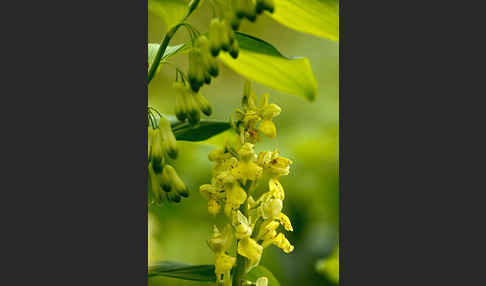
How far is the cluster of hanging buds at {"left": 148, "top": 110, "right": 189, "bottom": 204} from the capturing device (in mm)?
1401

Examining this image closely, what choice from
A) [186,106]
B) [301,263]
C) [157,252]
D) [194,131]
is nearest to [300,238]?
[301,263]

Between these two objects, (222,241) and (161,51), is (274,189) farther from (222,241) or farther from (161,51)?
(161,51)

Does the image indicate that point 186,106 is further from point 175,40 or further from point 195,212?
point 195,212

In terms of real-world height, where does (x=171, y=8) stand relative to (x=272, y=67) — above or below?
above

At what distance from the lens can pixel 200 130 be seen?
1563 mm

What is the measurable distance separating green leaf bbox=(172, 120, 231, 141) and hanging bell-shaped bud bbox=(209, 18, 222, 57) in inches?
10.1

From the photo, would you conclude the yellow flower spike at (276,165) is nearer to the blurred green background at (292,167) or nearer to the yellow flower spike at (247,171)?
the yellow flower spike at (247,171)

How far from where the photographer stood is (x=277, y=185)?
1486 mm

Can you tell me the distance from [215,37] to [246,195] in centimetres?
36

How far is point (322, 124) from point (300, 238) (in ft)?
1.86

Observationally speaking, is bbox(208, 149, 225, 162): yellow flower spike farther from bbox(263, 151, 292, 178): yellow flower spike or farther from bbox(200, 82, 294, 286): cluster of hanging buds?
bbox(263, 151, 292, 178): yellow flower spike

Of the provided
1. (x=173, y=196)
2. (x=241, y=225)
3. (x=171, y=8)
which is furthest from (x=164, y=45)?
(x=241, y=225)

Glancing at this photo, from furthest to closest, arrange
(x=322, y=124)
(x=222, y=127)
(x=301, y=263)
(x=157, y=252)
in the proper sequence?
1. (x=322, y=124)
2. (x=301, y=263)
3. (x=157, y=252)
4. (x=222, y=127)

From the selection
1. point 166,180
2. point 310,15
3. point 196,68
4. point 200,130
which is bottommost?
point 166,180
